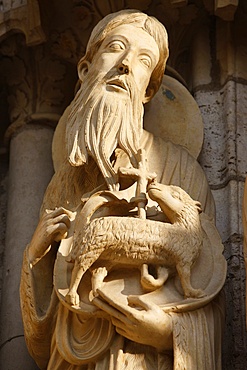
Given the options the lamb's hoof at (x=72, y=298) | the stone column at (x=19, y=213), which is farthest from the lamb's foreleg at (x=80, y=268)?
the stone column at (x=19, y=213)

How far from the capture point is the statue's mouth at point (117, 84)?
18.5 ft

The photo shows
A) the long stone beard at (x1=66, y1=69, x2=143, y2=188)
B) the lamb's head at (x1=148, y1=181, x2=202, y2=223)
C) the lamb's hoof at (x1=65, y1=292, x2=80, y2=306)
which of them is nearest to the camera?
the lamb's hoof at (x1=65, y1=292, x2=80, y2=306)

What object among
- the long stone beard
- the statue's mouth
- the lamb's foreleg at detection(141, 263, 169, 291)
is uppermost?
the statue's mouth

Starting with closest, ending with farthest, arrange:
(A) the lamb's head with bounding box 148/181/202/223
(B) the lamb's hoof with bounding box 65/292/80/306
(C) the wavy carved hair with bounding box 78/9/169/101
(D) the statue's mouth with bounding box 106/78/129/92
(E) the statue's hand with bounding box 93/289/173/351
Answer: (E) the statue's hand with bounding box 93/289/173/351, (B) the lamb's hoof with bounding box 65/292/80/306, (A) the lamb's head with bounding box 148/181/202/223, (D) the statue's mouth with bounding box 106/78/129/92, (C) the wavy carved hair with bounding box 78/9/169/101

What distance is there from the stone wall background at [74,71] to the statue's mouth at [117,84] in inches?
21.5

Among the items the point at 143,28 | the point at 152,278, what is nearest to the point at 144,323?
the point at 152,278

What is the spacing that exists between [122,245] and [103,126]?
0.54m

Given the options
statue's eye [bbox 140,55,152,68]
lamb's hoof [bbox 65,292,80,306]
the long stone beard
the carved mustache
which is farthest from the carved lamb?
statue's eye [bbox 140,55,152,68]

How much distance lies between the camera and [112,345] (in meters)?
5.11

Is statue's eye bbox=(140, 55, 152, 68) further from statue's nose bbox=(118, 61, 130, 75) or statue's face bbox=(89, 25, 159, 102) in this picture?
statue's nose bbox=(118, 61, 130, 75)

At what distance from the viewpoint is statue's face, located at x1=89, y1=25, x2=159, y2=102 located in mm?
5641

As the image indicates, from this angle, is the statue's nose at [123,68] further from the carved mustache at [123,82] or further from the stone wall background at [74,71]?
the stone wall background at [74,71]

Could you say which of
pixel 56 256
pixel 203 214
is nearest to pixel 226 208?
pixel 203 214

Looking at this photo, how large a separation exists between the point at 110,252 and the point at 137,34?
94cm
